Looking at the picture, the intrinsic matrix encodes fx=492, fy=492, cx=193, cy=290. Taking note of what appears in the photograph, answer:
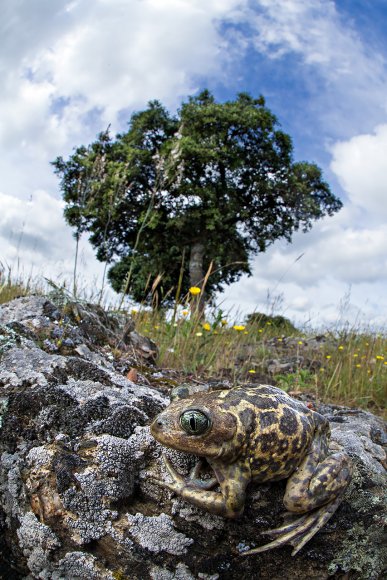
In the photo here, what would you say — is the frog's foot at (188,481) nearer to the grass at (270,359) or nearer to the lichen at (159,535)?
the lichen at (159,535)

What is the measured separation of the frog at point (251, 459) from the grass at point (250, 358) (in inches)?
101

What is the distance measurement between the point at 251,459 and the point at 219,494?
0.20 meters

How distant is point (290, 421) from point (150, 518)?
2.54 ft

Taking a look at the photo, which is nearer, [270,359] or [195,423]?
[195,423]

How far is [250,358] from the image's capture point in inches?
286

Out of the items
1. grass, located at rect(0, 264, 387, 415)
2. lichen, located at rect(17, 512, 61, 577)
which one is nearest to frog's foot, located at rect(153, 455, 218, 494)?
lichen, located at rect(17, 512, 61, 577)

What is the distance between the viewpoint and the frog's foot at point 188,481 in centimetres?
210

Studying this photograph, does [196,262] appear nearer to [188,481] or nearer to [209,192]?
[209,192]

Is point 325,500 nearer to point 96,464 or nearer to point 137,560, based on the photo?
point 137,560

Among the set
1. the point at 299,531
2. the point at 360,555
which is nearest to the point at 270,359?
the point at 360,555

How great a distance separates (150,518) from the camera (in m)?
2.23

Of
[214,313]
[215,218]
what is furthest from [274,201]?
[214,313]

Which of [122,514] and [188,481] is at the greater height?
[188,481]

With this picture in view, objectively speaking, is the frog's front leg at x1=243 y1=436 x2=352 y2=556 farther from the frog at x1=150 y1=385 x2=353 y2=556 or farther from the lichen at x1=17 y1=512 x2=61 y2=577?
the lichen at x1=17 y1=512 x2=61 y2=577
